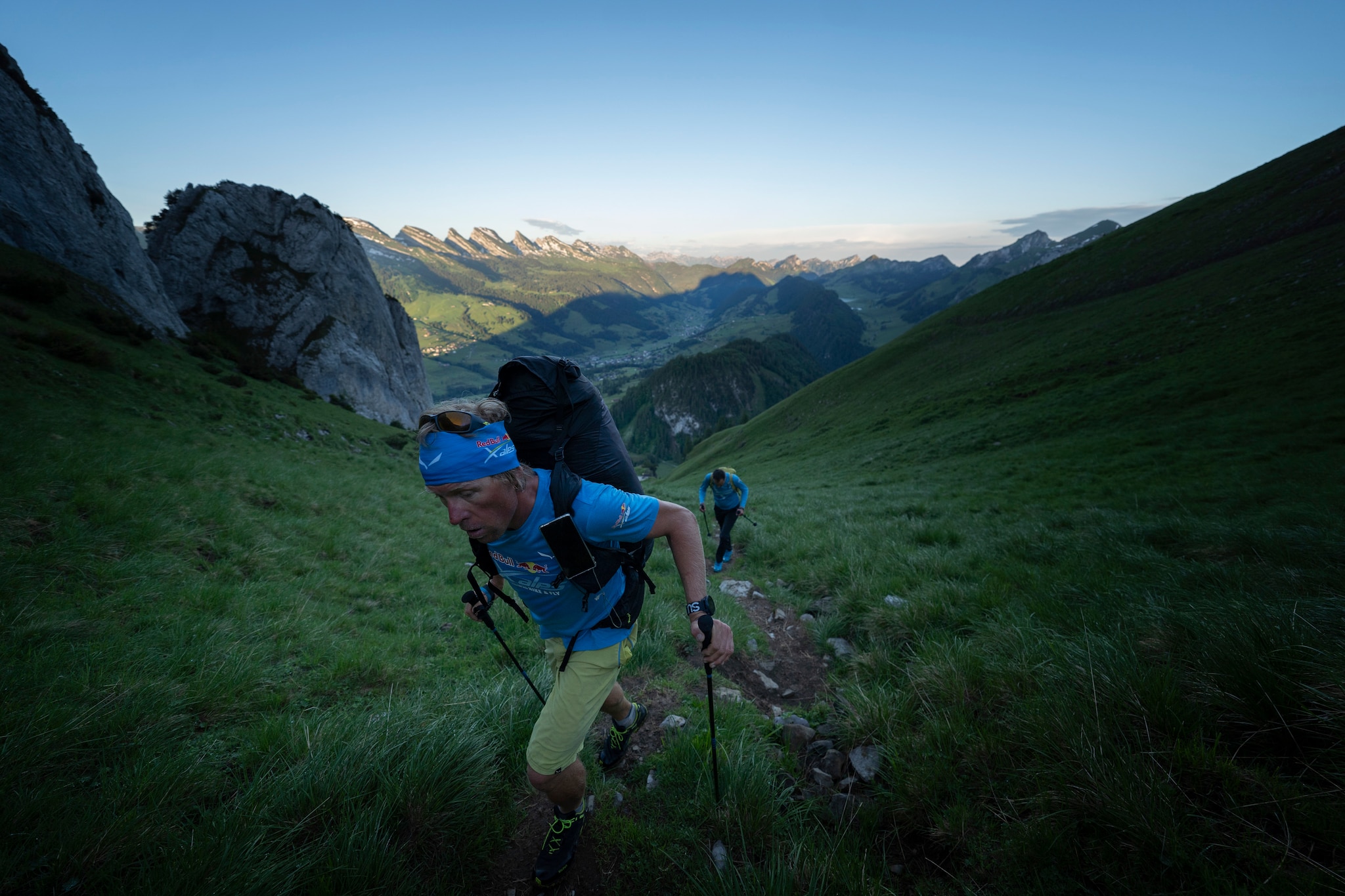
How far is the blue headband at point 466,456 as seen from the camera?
2.98 meters

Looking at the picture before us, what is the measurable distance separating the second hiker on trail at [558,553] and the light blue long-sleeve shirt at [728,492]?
7981mm

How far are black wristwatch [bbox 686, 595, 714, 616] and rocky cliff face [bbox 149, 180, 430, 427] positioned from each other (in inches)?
1893

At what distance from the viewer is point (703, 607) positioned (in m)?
3.39

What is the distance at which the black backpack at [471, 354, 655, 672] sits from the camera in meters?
3.61

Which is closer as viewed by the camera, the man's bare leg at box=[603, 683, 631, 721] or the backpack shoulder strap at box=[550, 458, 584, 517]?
the backpack shoulder strap at box=[550, 458, 584, 517]

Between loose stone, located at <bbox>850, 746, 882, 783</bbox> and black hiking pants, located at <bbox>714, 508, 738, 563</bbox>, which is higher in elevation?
→ loose stone, located at <bbox>850, 746, 882, 783</bbox>

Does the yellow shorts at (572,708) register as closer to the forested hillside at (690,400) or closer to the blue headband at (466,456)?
the blue headband at (466,456)

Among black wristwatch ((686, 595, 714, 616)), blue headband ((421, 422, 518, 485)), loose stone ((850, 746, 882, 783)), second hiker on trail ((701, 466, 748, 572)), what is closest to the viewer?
blue headband ((421, 422, 518, 485))

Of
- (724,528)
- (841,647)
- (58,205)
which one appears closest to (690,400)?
(58,205)

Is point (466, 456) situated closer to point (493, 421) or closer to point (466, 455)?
point (466, 455)

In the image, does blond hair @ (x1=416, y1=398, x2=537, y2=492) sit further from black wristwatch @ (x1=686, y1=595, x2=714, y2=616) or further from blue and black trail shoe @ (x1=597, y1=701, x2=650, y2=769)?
blue and black trail shoe @ (x1=597, y1=701, x2=650, y2=769)

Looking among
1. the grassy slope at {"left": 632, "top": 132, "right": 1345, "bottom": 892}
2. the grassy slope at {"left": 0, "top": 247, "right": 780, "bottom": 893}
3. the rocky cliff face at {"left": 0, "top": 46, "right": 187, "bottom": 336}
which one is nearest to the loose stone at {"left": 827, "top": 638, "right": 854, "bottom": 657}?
the grassy slope at {"left": 632, "top": 132, "right": 1345, "bottom": 892}

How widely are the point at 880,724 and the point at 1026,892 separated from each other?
1.45 m

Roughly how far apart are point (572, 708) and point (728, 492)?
881 cm
